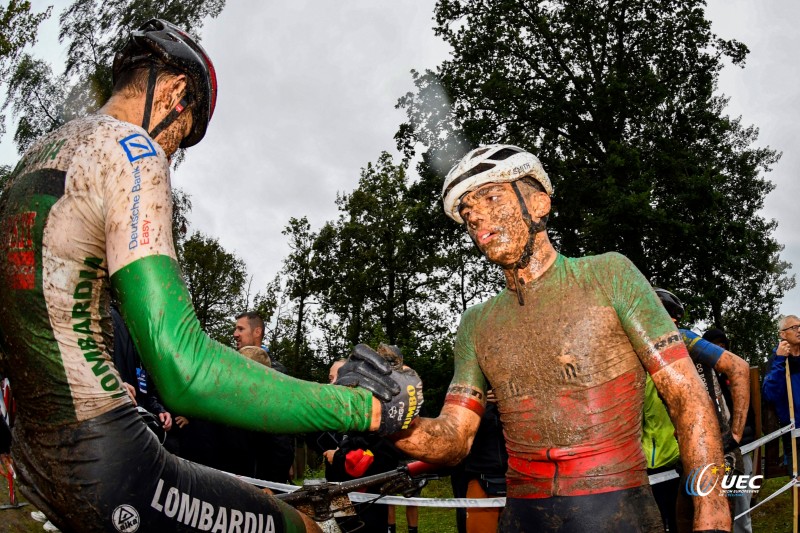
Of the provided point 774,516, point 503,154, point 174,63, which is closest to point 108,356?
point 174,63

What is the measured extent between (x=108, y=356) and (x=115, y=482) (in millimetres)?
423

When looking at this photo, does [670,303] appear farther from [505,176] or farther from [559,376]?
[559,376]

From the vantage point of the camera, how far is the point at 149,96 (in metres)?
2.60

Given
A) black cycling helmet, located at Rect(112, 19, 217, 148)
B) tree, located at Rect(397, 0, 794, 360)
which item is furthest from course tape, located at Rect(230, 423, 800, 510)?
tree, located at Rect(397, 0, 794, 360)

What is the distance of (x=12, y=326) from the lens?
2.19 metres

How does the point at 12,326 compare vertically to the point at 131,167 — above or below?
below

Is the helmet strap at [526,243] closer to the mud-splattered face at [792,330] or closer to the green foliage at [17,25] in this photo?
the mud-splattered face at [792,330]

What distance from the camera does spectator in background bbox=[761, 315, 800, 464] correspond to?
797cm

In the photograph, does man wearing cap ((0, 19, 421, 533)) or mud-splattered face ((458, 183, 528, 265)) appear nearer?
man wearing cap ((0, 19, 421, 533))

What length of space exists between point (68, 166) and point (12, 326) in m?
0.53

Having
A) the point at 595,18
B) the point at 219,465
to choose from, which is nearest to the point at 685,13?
the point at 595,18

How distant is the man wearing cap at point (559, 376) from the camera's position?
288 centimetres

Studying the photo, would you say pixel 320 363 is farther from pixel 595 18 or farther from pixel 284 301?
pixel 595 18

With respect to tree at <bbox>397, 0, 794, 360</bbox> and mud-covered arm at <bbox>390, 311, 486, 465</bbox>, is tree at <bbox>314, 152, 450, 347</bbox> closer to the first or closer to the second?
tree at <bbox>397, 0, 794, 360</bbox>
